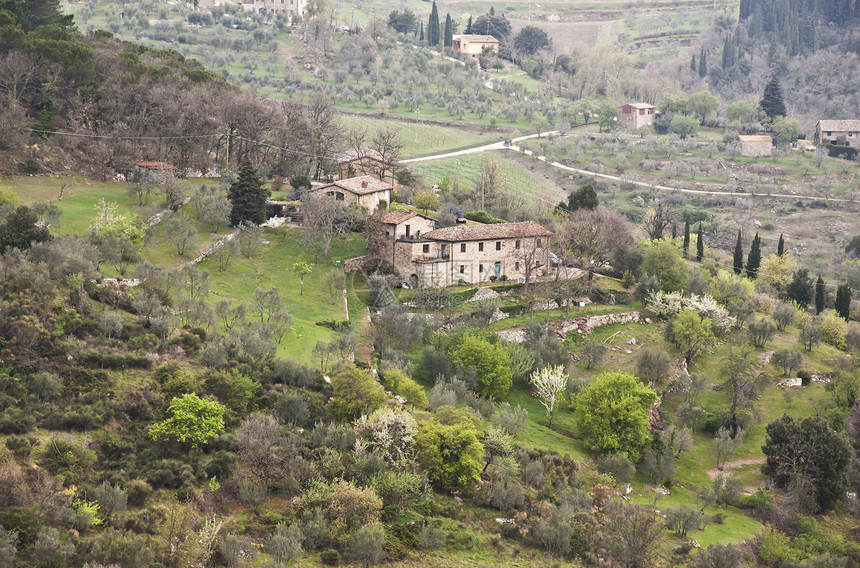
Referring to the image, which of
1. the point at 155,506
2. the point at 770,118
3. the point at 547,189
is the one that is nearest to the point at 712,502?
the point at 155,506

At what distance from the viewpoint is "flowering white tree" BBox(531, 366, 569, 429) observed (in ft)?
173

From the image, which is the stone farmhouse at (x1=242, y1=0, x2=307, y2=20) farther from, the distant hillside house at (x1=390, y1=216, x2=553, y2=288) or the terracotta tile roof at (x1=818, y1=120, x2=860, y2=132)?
the distant hillside house at (x1=390, y1=216, x2=553, y2=288)

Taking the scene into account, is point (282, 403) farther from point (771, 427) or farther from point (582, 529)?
point (771, 427)

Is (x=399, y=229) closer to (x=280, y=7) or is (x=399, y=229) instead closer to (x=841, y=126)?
(x=841, y=126)

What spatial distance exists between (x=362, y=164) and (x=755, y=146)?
82710 millimetres

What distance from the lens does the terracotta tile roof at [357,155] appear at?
81500mm

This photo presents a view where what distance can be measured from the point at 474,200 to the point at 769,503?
1761 inches

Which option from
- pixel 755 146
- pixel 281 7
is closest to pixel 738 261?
pixel 755 146

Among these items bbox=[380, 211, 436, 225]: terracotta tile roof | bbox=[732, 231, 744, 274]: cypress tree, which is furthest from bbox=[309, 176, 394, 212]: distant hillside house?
bbox=[732, 231, 744, 274]: cypress tree

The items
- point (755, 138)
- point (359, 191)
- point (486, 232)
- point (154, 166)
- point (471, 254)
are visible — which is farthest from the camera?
point (755, 138)

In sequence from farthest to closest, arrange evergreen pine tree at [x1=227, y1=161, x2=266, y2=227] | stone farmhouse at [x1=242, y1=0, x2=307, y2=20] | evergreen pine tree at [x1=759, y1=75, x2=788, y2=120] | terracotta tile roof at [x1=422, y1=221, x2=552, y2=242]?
stone farmhouse at [x1=242, y1=0, x2=307, y2=20]
evergreen pine tree at [x1=759, y1=75, x2=788, y2=120]
evergreen pine tree at [x1=227, y1=161, x2=266, y2=227]
terracotta tile roof at [x1=422, y1=221, x2=552, y2=242]

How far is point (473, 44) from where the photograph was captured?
577 feet

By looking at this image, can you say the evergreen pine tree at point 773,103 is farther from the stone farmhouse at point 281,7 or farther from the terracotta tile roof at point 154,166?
the terracotta tile roof at point 154,166

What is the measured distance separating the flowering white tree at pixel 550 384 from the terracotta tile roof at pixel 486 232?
12.5 m
